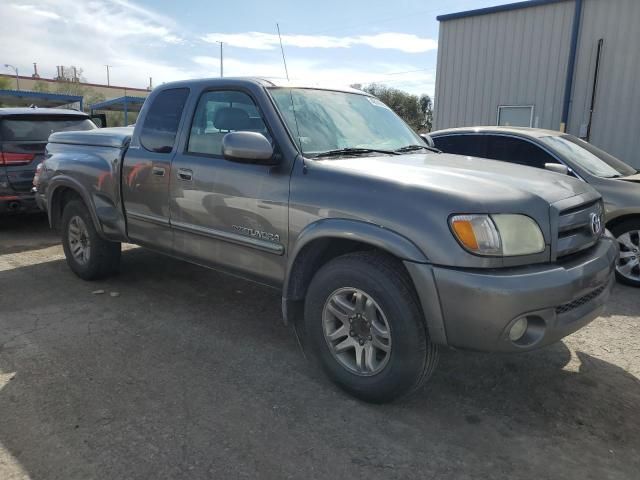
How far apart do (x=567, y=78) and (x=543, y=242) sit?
391 inches

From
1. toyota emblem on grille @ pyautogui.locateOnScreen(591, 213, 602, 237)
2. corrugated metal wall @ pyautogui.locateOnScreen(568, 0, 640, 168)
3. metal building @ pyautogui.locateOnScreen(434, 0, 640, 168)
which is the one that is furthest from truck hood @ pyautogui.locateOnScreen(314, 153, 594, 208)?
metal building @ pyautogui.locateOnScreen(434, 0, 640, 168)

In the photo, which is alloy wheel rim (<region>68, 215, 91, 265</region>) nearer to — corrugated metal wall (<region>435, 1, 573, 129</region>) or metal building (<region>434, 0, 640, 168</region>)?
metal building (<region>434, 0, 640, 168</region>)

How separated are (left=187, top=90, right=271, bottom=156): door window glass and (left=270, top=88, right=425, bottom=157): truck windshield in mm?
213

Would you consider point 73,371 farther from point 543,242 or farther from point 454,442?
point 543,242

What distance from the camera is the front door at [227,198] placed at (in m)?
3.33

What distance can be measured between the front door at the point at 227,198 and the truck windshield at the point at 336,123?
0.66ft

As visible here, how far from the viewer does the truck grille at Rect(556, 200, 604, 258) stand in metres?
2.75

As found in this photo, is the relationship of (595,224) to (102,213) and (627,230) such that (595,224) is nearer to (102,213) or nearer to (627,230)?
(627,230)

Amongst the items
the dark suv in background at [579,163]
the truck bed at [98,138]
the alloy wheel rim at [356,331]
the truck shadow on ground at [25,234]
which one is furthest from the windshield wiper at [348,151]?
the truck shadow on ground at [25,234]

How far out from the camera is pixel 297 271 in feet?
10.5

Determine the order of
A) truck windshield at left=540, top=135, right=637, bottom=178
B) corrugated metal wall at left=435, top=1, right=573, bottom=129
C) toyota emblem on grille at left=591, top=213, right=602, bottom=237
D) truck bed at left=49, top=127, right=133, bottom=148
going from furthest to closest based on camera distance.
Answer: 1. corrugated metal wall at left=435, top=1, right=573, bottom=129
2. truck windshield at left=540, top=135, right=637, bottom=178
3. truck bed at left=49, top=127, right=133, bottom=148
4. toyota emblem on grille at left=591, top=213, right=602, bottom=237

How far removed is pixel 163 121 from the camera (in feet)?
13.9

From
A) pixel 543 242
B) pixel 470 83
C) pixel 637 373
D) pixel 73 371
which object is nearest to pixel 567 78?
pixel 470 83

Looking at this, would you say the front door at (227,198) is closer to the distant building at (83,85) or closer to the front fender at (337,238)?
the front fender at (337,238)
